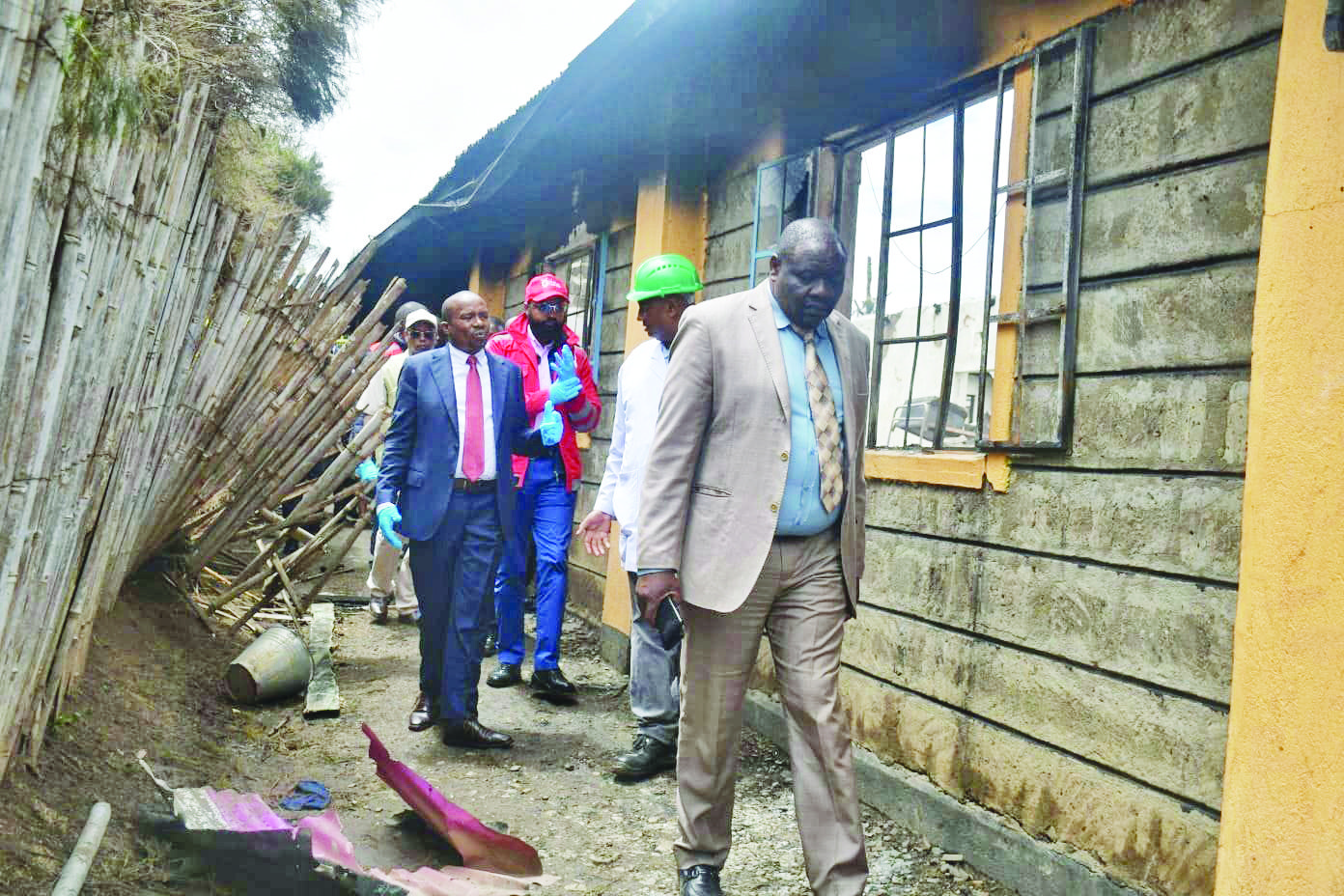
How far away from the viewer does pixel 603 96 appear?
6.29m

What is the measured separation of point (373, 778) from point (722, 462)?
2202 millimetres

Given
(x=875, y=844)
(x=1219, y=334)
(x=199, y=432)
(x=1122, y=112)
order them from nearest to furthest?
(x=1219, y=334) → (x=1122, y=112) → (x=875, y=844) → (x=199, y=432)

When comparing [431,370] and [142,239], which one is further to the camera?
[431,370]

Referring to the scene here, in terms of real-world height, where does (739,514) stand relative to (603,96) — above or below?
below

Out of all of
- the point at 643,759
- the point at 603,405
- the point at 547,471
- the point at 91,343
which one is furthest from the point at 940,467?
the point at 603,405

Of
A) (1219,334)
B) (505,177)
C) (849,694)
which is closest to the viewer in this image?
(1219,334)

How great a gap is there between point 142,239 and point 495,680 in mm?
3208

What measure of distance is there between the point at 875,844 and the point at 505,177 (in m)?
5.32

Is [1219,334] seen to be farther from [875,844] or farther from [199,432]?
[199,432]

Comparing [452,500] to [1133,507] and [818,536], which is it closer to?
[818,536]

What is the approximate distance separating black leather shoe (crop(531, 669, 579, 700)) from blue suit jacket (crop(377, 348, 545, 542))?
1.01 meters

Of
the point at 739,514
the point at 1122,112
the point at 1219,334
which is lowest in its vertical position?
the point at 739,514

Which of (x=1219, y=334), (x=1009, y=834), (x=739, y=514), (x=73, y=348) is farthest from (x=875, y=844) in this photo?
(x=73, y=348)

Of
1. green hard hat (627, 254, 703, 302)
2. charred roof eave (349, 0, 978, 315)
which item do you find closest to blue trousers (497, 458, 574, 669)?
green hard hat (627, 254, 703, 302)
